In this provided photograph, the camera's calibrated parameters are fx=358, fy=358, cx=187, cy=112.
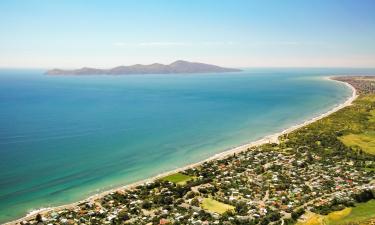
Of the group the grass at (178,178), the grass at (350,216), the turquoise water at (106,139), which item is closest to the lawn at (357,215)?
the grass at (350,216)

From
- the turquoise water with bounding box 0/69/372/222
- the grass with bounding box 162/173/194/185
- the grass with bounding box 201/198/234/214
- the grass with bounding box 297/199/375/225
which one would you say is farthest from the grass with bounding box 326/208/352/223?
the turquoise water with bounding box 0/69/372/222

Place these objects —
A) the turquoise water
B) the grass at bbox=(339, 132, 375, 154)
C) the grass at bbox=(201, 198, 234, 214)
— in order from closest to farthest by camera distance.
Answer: the grass at bbox=(201, 198, 234, 214) < the turquoise water < the grass at bbox=(339, 132, 375, 154)

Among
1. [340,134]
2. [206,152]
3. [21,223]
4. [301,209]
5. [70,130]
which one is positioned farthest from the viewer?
[70,130]

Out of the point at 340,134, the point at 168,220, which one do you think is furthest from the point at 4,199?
the point at 340,134

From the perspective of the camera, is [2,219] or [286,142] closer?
[2,219]

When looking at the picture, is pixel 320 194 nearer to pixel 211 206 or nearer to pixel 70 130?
pixel 211 206

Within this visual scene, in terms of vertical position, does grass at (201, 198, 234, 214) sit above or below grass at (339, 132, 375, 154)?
below

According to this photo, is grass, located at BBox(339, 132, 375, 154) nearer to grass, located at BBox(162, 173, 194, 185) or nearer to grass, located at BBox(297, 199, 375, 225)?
grass, located at BBox(297, 199, 375, 225)

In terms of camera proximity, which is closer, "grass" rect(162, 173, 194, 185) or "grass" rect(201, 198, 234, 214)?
"grass" rect(201, 198, 234, 214)

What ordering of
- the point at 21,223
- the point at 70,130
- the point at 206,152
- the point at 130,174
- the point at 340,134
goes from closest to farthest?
the point at 21,223, the point at 130,174, the point at 206,152, the point at 340,134, the point at 70,130
